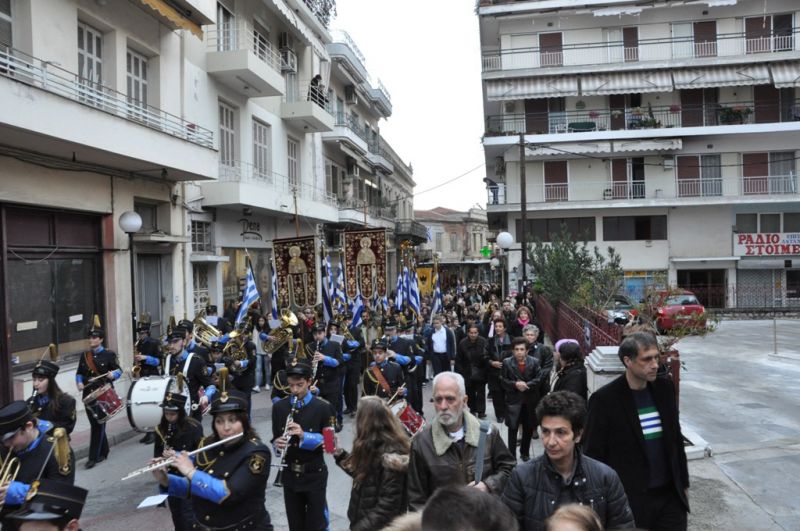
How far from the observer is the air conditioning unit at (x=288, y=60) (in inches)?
868

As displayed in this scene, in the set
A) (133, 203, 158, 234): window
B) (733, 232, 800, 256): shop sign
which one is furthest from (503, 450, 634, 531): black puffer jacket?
(733, 232, 800, 256): shop sign

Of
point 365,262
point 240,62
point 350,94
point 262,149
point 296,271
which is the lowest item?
point 296,271

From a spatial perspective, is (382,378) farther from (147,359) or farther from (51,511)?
(51,511)

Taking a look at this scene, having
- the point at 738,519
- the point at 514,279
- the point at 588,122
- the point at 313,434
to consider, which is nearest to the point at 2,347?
the point at 313,434

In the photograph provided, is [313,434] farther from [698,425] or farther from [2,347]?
[2,347]

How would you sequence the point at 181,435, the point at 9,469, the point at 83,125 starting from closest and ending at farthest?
the point at 9,469, the point at 181,435, the point at 83,125

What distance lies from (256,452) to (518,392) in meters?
4.29

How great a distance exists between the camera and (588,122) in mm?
31578

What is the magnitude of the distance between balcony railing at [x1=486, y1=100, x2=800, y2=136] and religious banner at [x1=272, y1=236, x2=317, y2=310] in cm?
1918

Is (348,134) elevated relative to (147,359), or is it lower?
elevated

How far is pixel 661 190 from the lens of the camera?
104ft

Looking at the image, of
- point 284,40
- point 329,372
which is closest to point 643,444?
point 329,372

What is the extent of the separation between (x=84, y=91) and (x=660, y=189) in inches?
1098

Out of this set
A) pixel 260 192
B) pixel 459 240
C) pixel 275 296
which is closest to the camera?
pixel 275 296
